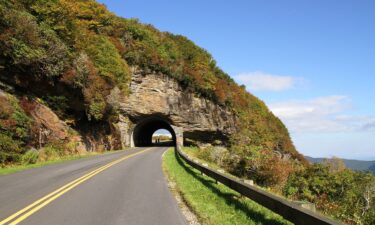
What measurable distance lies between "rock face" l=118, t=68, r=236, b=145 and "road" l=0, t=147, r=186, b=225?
117ft

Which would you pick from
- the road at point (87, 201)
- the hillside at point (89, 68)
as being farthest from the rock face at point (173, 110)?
the road at point (87, 201)

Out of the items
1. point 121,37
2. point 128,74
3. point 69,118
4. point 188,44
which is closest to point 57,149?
point 69,118

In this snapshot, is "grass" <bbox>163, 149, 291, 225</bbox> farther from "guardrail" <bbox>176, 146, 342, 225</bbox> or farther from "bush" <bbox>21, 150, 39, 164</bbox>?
"bush" <bbox>21, 150, 39, 164</bbox>

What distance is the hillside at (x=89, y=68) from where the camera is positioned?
2644 cm

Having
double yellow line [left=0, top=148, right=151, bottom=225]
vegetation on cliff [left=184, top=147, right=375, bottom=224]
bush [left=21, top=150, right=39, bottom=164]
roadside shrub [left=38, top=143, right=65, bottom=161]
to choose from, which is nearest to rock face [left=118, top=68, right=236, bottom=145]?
roadside shrub [left=38, top=143, right=65, bottom=161]

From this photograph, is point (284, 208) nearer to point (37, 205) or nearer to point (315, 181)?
point (37, 205)

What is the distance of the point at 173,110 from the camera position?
175 feet

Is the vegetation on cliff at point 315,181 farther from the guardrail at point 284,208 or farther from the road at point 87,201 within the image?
the guardrail at point 284,208

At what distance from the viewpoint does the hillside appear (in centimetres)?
2644

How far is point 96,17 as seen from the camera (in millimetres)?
53375

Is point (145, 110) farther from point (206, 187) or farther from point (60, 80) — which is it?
point (206, 187)

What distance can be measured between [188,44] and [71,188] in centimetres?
5403

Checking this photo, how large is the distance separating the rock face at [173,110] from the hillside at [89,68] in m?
1.32

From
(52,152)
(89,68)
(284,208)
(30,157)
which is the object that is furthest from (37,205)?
(89,68)
